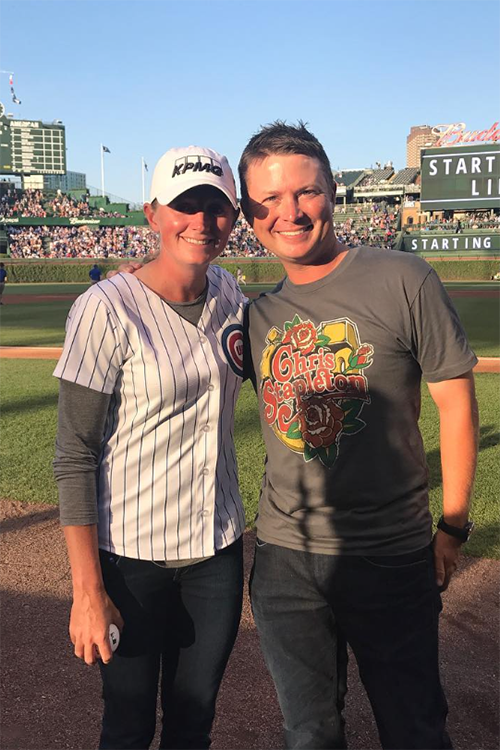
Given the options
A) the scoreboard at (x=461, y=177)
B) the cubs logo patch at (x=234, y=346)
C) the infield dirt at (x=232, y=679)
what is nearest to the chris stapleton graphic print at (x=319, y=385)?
the cubs logo patch at (x=234, y=346)

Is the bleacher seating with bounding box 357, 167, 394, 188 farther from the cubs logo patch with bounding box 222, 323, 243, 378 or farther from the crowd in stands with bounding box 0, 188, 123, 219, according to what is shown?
the cubs logo patch with bounding box 222, 323, 243, 378

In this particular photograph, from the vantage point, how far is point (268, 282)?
4216 centimetres

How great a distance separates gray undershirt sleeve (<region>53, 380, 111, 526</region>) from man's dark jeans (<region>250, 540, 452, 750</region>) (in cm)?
61

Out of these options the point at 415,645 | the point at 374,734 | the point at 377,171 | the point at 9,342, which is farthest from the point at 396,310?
the point at 377,171

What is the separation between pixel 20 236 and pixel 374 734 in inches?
2535

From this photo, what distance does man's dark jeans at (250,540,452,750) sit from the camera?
188 cm

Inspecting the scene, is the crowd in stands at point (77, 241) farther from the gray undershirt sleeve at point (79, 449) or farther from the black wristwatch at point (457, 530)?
the black wristwatch at point (457, 530)

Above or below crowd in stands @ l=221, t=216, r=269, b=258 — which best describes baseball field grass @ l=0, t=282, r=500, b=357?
below

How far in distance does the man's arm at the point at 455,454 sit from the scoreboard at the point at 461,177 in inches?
1544

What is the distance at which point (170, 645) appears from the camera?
2.08 m

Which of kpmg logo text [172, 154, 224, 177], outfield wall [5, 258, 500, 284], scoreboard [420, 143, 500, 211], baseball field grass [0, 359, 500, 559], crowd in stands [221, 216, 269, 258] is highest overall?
scoreboard [420, 143, 500, 211]

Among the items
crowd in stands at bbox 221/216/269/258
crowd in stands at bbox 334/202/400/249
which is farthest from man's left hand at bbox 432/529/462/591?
crowd in stands at bbox 221/216/269/258

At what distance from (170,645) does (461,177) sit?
40.5 m

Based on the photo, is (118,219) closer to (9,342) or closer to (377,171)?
(377,171)
